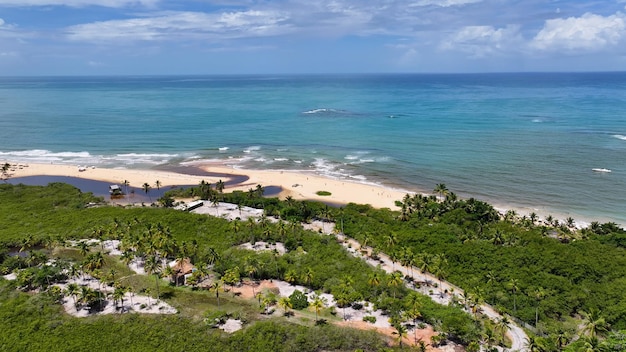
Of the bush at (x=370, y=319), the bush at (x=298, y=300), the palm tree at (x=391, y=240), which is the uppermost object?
the palm tree at (x=391, y=240)

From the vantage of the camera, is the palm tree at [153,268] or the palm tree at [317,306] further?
the palm tree at [153,268]

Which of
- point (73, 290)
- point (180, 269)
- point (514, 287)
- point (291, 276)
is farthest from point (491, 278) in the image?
point (73, 290)

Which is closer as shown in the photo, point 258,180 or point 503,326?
point 503,326

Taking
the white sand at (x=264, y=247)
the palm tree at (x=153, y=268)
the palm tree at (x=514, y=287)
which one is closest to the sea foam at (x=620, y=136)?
the palm tree at (x=514, y=287)

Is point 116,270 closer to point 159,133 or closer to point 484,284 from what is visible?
point 484,284

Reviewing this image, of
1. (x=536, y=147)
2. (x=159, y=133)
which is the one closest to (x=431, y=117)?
(x=536, y=147)

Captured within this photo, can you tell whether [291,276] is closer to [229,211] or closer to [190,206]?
[229,211]

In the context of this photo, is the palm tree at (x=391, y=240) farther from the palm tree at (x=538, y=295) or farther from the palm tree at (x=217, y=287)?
the palm tree at (x=217, y=287)

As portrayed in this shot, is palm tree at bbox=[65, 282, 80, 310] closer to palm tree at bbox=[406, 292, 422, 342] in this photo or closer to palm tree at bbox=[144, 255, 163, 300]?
palm tree at bbox=[144, 255, 163, 300]
